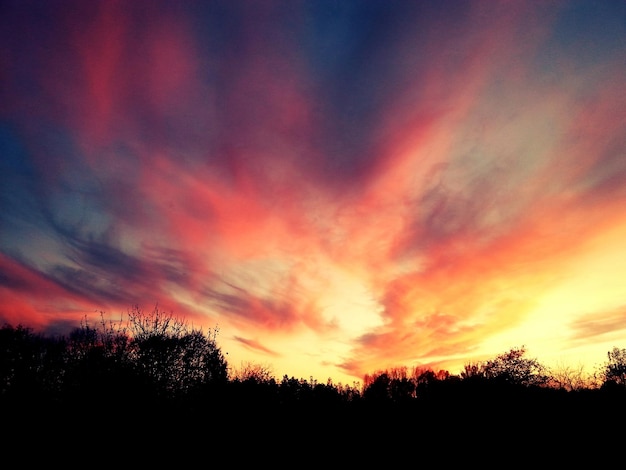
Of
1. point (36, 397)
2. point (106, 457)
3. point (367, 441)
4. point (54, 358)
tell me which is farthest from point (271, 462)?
point (54, 358)

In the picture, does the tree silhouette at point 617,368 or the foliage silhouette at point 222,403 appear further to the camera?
the tree silhouette at point 617,368

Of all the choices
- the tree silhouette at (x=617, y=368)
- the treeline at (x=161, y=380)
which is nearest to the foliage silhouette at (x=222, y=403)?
the treeline at (x=161, y=380)

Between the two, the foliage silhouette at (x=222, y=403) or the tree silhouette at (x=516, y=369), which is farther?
the tree silhouette at (x=516, y=369)

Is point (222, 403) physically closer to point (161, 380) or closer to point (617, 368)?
point (161, 380)

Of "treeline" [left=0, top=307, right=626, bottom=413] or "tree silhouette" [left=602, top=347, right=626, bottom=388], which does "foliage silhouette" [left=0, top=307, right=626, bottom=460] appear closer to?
"treeline" [left=0, top=307, right=626, bottom=413]

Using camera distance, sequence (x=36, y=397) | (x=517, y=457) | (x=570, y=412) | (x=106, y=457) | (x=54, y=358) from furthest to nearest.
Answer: (x=54, y=358), (x=36, y=397), (x=570, y=412), (x=106, y=457), (x=517, y=457)

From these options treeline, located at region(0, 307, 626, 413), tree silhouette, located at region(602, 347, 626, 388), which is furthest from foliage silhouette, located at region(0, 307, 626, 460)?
tree silhouette, located at region(602, 347, 626, 388)

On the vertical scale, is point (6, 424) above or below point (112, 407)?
below

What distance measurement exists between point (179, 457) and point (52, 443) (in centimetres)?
960

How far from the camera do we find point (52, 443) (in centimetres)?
2438

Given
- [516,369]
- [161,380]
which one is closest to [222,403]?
[161,380]

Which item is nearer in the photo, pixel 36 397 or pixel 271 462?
pixel 271 462

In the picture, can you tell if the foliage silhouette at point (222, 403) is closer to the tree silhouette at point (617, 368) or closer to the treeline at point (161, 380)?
the treeline at point (161, 380)

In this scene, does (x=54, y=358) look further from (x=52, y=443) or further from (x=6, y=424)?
(x=52, y=443)
